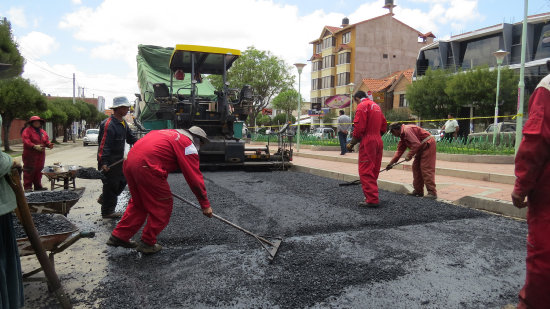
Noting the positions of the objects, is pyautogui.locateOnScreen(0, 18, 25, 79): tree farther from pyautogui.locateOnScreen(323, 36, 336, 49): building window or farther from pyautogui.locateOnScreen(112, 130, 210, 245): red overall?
pyautogui.locateOnScreen(323, 36, 336, 49): building window

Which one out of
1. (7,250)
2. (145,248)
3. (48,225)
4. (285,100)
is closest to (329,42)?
(285,100)

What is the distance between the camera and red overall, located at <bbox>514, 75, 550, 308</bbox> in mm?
1888

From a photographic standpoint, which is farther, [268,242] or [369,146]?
[369,146]

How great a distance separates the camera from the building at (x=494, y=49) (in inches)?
820

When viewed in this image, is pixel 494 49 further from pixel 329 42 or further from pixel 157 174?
pixel 157 174

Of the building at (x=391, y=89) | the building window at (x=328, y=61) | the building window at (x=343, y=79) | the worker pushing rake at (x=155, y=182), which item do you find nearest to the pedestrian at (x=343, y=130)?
the worker pushing rake at (x=155, y=182)

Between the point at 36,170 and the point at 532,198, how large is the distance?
699cm

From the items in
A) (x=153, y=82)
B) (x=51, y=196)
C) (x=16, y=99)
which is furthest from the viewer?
(x=16, y=99)

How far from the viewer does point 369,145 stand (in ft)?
16.3

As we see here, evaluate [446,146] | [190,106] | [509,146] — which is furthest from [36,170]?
[509,146]

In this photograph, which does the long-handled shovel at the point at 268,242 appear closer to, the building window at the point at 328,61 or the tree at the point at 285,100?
the tree at the point at 285,100

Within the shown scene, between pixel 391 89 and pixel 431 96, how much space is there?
9.77 meters

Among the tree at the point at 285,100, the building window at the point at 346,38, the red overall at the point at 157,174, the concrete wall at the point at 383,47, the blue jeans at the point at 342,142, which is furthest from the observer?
the tree at the point at 285,100

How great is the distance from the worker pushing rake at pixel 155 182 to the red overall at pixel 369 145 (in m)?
2.12
